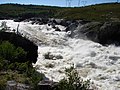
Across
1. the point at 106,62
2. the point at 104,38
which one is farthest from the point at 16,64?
the point at 104,38

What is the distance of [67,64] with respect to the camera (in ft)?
98.4

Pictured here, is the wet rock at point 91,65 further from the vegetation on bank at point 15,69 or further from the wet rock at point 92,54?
the vegetation on bank at point 15,69

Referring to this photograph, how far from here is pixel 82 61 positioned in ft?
101

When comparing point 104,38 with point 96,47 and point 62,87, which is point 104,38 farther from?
point 62,87

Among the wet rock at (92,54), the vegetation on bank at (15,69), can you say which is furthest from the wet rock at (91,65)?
the vegetation on bank at (15,69)

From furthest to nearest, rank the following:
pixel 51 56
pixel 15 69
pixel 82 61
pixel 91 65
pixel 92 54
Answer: pixel 92 54
pixel 51 56
pixel 82 61
pixel 91 65
pixel 15 69

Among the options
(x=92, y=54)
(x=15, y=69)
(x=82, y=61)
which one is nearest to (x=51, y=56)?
(x=82, y=61)

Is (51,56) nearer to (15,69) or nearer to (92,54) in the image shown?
(92,54)

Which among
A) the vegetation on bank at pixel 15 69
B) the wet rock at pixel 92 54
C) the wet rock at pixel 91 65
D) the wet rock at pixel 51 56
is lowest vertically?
the wet rock at pixel 51 56

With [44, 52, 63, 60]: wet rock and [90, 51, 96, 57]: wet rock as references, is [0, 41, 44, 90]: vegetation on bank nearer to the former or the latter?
[44, 52, 63, 60]: wet rock

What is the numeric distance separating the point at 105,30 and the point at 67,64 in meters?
17.7

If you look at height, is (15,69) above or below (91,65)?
above

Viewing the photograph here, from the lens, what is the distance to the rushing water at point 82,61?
2458 cm

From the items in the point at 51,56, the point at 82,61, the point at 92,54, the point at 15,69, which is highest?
the point at 15,69
